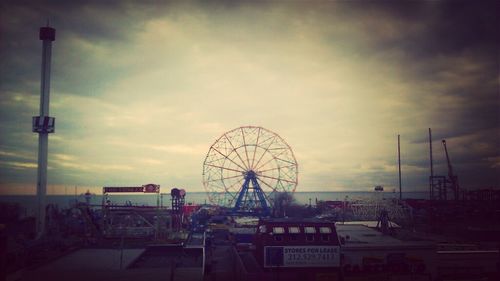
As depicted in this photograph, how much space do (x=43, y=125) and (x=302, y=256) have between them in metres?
46.1

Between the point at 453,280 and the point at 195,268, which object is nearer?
the point at 453,280

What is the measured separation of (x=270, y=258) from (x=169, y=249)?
1921cm

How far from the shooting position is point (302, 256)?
32031mm

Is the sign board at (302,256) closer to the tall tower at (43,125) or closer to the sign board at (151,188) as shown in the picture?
the sign board at (151,188)

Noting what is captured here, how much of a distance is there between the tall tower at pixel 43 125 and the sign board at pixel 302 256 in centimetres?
4041

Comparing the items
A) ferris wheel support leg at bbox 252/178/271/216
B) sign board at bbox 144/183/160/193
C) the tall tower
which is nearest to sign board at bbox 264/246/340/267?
ferris wheel support leg at bbox 252/178/271/216

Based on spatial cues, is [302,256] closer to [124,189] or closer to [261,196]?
[261,196]

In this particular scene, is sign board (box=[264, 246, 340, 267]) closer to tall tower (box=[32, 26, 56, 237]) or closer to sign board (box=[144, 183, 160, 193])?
sign board (box=[144, 183, 160, 193])

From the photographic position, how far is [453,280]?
2870cm

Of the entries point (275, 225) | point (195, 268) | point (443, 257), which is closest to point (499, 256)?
point (443, 257)

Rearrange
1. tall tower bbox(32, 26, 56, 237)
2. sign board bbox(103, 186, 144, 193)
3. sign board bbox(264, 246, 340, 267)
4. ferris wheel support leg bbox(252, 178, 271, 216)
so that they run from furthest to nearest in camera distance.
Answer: sign board bbox(103, 186, 144, 193)
ferris wheel support leg bbox(252, 178, 271, 216)
tall tower bbox(32, 26, 56, 237)
sign board bbox(264, 246, 340, 267)

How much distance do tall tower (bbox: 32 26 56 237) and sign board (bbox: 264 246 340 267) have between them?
40406 millimetres

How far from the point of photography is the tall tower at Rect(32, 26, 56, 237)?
55.3 meters

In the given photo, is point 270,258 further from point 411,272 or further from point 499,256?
point 499,256
